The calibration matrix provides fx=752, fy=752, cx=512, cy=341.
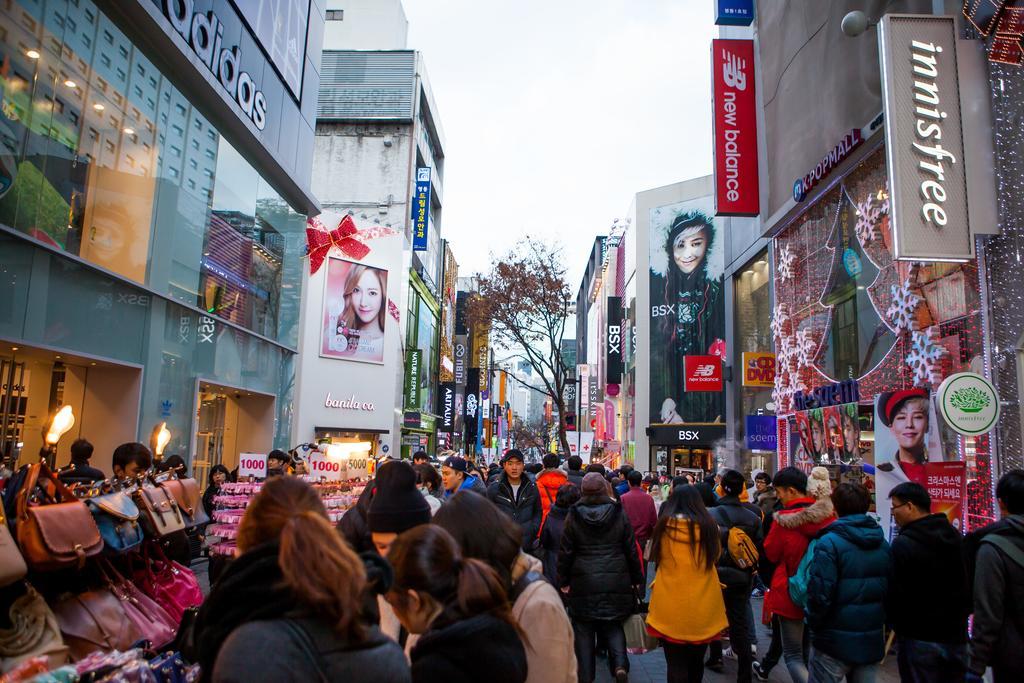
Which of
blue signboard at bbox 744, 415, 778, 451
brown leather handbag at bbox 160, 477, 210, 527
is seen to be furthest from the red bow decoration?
brown leather handbag at bbox 160, 477, 210, 527

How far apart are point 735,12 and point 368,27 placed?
34265 mm

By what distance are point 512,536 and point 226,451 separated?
18151 mm

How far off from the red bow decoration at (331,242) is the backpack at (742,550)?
26607 millimetres

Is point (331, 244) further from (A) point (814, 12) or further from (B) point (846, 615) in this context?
(B) point (846, 615)

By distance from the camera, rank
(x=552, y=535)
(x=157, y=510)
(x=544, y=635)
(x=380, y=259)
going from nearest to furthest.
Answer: (x=544, y=635), (x=157, y=510), (x=552, y=535), (x=380, y=259)

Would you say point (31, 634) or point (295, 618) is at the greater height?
point (295, 618)

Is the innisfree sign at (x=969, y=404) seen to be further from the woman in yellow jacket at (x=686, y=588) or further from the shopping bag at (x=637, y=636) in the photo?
the shopping bag at (x=637, y=636)

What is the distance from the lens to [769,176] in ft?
56.8

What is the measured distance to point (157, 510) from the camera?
4.96m

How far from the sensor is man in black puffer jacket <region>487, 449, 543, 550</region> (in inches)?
329

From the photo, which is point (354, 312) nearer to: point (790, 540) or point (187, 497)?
point (187, 497)

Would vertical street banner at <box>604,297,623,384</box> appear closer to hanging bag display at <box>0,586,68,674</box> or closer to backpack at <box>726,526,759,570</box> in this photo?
backpack at <box>726,526,759,570</box>

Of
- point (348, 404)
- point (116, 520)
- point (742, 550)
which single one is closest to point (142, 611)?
point (116, 520)

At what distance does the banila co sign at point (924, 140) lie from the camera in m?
9.11
